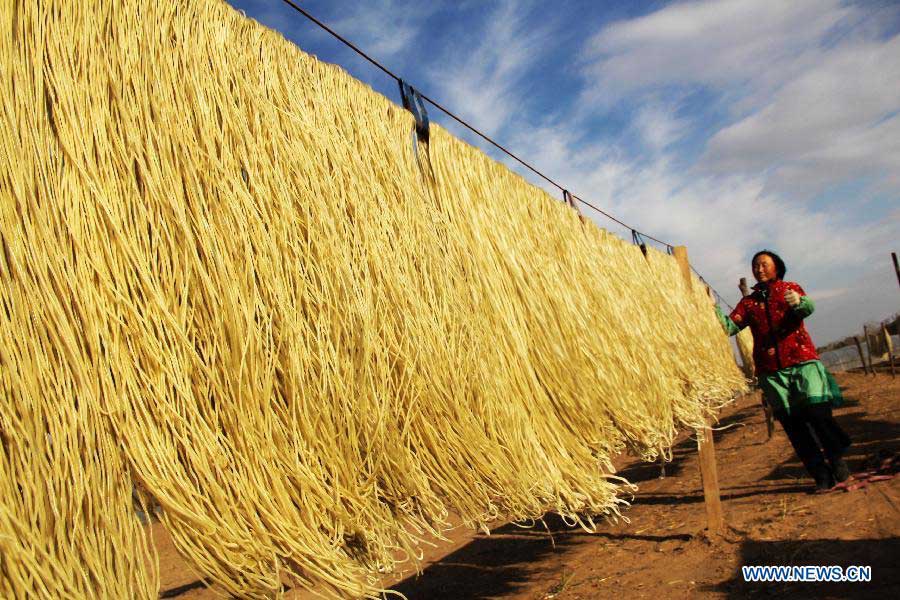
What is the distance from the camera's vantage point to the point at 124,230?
0.81 metres

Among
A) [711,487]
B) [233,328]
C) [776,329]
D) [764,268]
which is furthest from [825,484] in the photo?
[233,328]

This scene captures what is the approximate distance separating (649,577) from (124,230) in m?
3.13

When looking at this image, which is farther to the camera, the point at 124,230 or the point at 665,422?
the point at 665,422

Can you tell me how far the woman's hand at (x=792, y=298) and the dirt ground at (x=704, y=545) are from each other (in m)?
1.13

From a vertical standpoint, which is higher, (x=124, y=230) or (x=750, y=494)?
(x=124, y=230)

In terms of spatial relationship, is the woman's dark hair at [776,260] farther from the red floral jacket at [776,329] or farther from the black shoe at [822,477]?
the black shoe at [822,477]

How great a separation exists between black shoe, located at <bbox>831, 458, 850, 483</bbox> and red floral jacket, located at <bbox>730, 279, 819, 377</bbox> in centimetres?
70

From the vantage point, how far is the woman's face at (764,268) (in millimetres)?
3402

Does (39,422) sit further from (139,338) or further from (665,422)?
(665,422)

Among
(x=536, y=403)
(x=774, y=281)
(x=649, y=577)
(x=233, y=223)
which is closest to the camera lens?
(x=233, y=223)

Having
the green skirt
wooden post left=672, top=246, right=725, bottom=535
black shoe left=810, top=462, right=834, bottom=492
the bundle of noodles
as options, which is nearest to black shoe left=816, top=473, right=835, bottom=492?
black shoe left=810, top=462, right=834, bottom=492

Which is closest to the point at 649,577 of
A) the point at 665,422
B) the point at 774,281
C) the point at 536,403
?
the point at 665,422

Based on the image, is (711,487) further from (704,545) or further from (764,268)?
(764,268)

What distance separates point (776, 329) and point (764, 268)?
14.3 inches
